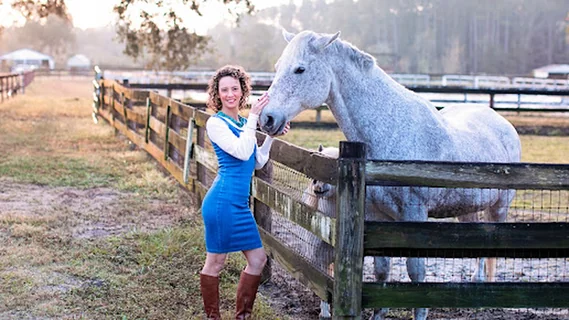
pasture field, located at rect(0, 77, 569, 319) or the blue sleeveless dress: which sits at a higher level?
the blue sleeveless dress

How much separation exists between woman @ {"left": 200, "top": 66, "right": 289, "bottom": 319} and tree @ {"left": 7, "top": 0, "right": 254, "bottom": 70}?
66.0 ft

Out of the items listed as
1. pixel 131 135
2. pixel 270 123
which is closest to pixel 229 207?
pixel 270 123

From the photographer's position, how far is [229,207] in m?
4.15

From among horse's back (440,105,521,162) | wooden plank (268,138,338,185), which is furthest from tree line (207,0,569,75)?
wooden plank (268,138,338,185)

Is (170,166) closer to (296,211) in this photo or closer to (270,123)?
(296,211)

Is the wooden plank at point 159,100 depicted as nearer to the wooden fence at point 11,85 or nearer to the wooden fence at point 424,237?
the wooden fence at point 424,237

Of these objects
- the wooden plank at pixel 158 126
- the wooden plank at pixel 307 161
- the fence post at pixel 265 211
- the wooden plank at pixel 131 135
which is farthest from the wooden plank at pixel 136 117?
the wooden plank at pixel 307 161

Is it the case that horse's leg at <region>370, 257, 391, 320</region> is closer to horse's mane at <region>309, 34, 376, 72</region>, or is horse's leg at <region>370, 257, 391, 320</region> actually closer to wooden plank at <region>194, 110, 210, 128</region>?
horse's mane at <region>309, 34, 376, 72</region>

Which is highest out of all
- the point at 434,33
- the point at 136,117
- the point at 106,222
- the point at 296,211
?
the point at 434,33

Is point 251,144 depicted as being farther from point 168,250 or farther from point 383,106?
point 168,250

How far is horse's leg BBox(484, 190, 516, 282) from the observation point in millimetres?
5750

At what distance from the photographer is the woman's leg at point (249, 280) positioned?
4359 mm

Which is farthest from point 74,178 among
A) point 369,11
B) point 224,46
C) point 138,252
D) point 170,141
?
point 224,46

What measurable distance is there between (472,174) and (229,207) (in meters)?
1.27
